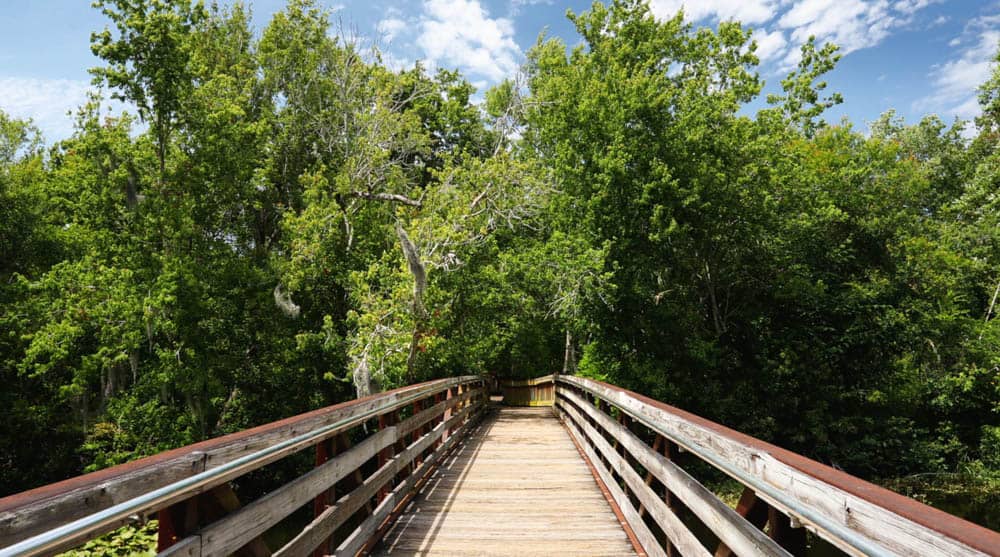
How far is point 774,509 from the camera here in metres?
2.01

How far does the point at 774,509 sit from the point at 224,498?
2.18 metres

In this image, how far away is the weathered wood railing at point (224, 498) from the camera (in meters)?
1.38

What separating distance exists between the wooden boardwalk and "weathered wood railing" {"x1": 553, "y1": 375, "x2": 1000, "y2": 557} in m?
0.50

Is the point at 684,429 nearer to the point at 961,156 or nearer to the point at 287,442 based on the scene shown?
the point at 287,442

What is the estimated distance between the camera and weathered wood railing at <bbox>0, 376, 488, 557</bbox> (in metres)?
1.38

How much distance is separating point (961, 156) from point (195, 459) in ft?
122

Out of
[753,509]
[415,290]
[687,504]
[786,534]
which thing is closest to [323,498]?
[687,504]

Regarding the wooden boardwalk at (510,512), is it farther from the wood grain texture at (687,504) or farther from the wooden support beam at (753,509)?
the wooden support beam at (753,509)

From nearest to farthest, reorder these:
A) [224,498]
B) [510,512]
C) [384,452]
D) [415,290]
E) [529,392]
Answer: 1. [224,498]
2. [384,452]
3. [510,512]
4. [415,290]
5. [529,392]

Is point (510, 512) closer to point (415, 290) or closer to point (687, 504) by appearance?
point (687, 504)

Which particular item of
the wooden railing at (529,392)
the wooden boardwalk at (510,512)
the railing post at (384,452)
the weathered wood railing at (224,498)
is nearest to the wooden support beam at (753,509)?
the wooden boardwalk at (510,512)

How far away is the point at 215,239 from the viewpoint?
18.9 metres

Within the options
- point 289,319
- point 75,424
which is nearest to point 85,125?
point 289,319

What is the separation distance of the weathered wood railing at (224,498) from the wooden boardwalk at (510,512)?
43 centimetres
